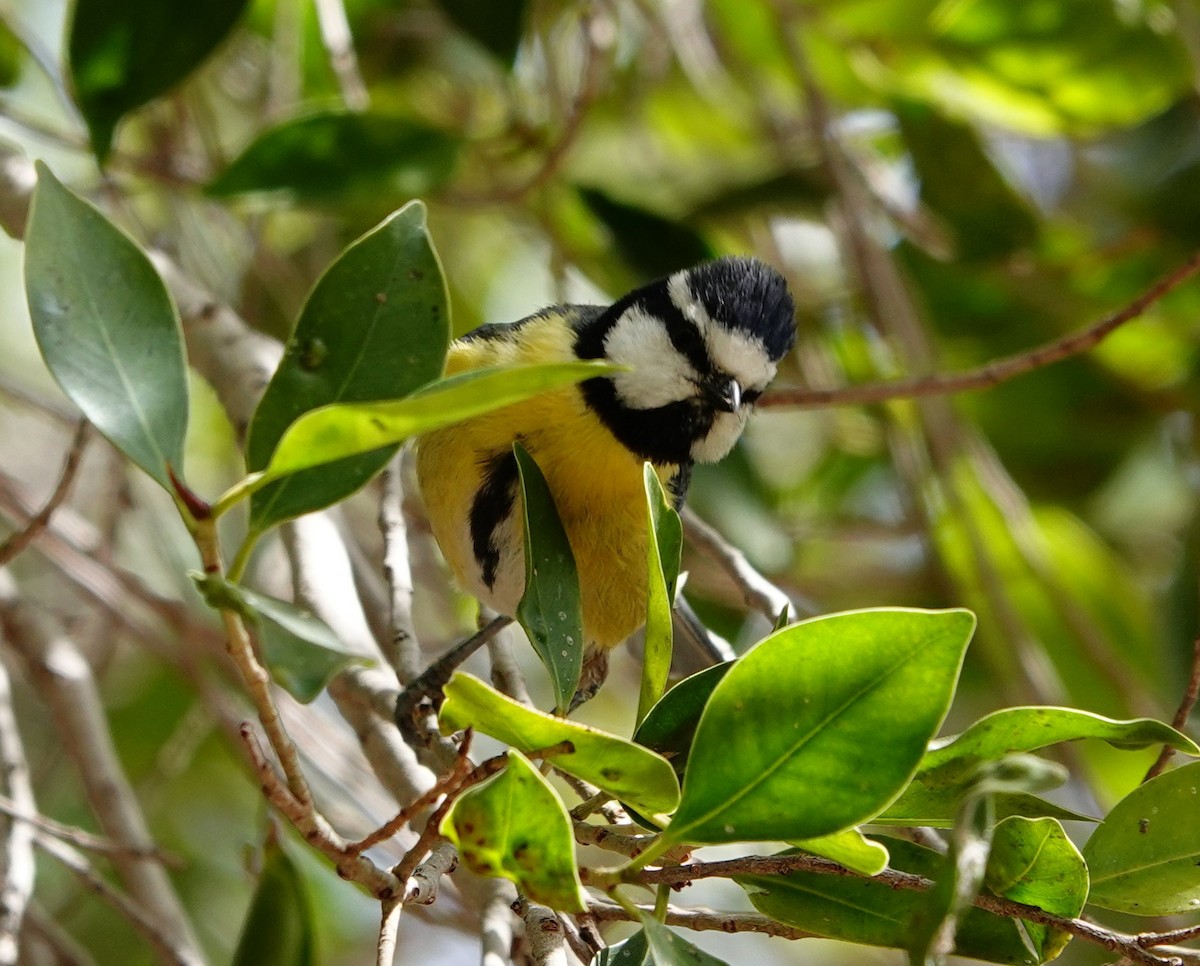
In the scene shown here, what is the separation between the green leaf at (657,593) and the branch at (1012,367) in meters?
0.64

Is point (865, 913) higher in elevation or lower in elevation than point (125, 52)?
lower

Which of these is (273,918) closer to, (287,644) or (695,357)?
(287,644)

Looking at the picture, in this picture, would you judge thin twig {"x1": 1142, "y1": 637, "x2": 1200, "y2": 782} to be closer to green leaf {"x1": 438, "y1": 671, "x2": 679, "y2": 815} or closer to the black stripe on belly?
green leaf {"x1": 438, "y1": 671, "x2": 679, "y2": 815}

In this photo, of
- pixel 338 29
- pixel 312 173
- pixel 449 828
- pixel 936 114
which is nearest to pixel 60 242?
pixel 449 828

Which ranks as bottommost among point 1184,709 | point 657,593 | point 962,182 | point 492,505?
point 657,593

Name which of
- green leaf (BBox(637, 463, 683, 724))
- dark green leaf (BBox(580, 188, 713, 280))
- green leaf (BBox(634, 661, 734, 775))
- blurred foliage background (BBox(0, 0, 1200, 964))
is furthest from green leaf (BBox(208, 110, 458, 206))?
green leaf (BBox(634, 661, 734, 775))

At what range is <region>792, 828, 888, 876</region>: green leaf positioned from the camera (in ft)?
2.57

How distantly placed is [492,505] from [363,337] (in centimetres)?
67

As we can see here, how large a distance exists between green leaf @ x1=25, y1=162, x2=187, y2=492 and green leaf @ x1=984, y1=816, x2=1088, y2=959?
55 centimetres

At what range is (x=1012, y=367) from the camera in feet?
4.89

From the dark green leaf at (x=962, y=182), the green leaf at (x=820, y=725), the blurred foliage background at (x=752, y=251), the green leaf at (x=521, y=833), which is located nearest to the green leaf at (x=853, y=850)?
the green leaf at (x=820, y=725)

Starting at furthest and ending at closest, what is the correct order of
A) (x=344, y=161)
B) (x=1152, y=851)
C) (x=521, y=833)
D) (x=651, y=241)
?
(x=651, y=241) → (x=344, y=161) → (x=1152, y=851) → (x=521, y=833)

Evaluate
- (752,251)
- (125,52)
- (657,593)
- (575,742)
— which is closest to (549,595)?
(657,593)

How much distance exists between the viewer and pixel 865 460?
107 inches
